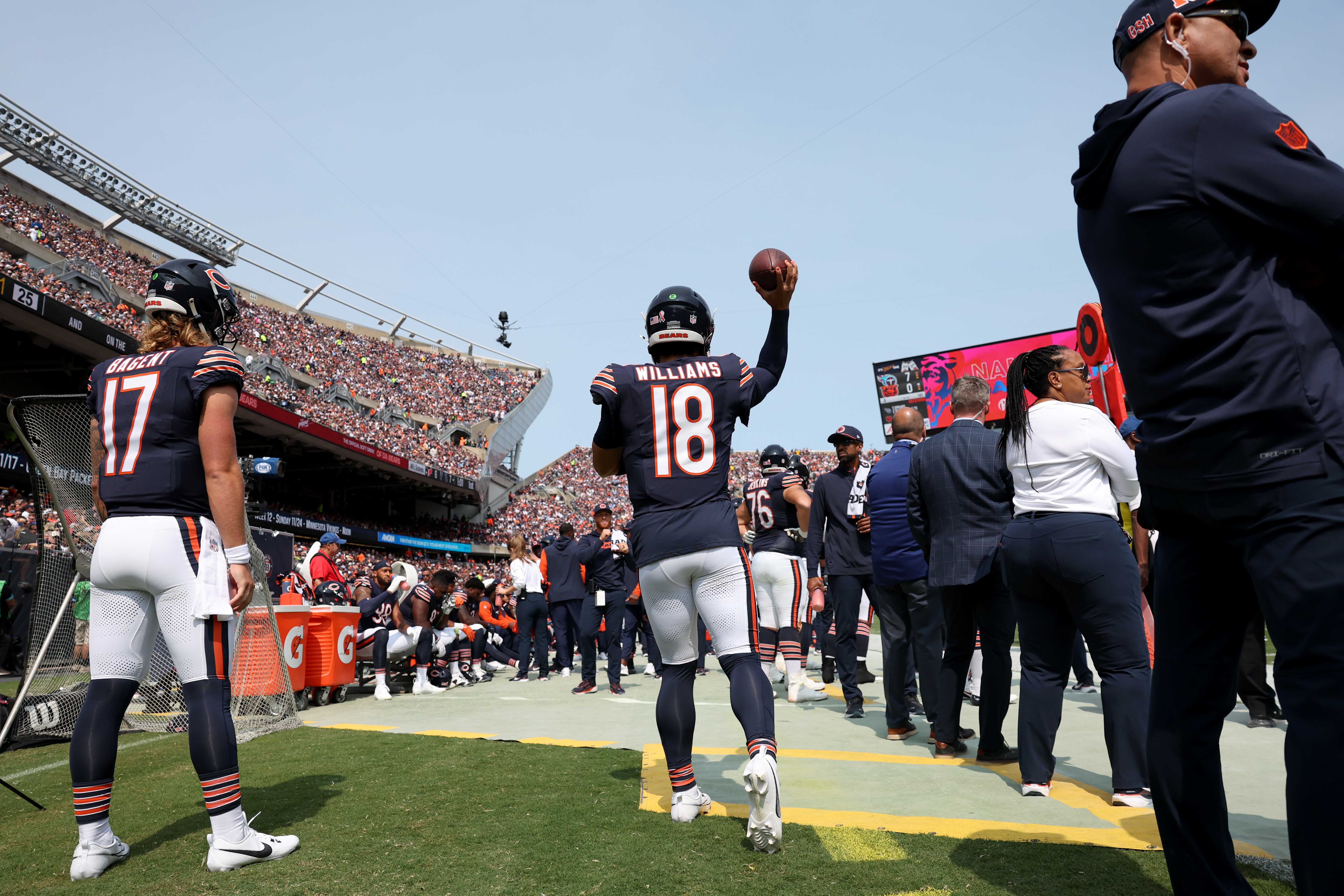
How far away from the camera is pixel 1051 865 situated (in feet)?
8.29

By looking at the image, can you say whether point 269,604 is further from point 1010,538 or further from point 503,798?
point 1010,538

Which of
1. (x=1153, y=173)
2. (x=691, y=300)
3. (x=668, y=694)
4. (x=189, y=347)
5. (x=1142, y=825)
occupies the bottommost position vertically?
(x=1142, y=825)

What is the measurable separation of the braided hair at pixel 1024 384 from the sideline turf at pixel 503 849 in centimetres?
182

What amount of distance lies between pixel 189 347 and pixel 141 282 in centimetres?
3384

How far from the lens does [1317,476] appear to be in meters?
1.47

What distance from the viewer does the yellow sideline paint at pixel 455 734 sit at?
5.47 m

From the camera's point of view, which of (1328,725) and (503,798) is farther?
(503,798)

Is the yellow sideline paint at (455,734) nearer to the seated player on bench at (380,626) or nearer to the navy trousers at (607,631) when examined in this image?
the navy trousers at (607,631)

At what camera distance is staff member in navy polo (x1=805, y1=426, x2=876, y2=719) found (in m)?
6.57

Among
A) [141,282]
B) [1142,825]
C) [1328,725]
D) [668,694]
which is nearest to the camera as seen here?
[1328,725]

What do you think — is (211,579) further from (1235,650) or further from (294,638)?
(294,638)

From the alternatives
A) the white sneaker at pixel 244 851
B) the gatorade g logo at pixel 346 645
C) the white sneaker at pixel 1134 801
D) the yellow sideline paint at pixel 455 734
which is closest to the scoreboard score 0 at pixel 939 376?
the gatorade g logo at pixel 346 645

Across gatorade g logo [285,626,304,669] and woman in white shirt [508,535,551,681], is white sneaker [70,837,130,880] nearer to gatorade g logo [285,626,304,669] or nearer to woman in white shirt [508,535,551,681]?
gatorade g logo [285,626,304,669]

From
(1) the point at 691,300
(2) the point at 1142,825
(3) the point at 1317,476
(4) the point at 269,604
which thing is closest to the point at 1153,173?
(3) the point at 1317,476
